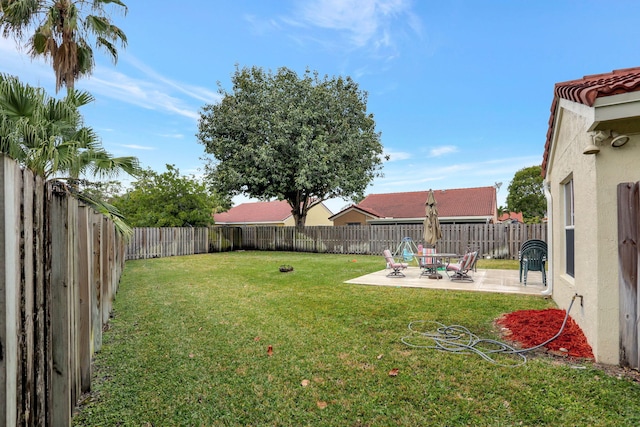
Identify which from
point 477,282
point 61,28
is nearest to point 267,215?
point 61,28

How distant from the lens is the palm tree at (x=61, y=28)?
35.9 ft

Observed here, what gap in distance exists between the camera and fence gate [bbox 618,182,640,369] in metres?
3.21

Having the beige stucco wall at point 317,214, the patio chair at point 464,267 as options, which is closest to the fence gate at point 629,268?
the patio chair at point 464,267

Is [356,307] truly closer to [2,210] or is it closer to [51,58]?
[2,210]

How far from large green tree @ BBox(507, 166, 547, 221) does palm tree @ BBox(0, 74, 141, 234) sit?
130 feet

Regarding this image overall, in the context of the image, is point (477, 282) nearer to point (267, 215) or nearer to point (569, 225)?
point (569, 225)

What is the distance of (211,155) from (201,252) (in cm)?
643

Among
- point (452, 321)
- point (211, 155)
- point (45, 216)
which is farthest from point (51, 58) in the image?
point (452, 321)

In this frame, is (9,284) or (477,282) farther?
(477,282)

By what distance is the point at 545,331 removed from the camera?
4.53m

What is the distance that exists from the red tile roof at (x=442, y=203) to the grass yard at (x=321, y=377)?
2104 centimetres

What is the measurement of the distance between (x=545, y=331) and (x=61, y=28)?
50.8 ft

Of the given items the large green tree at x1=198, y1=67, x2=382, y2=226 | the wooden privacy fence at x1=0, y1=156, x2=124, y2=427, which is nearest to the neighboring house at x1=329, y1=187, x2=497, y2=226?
the large green tree at x1=198, y1=67, x2=382, y2=226

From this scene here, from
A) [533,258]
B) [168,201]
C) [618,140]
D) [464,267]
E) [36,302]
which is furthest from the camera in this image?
[168,201]
